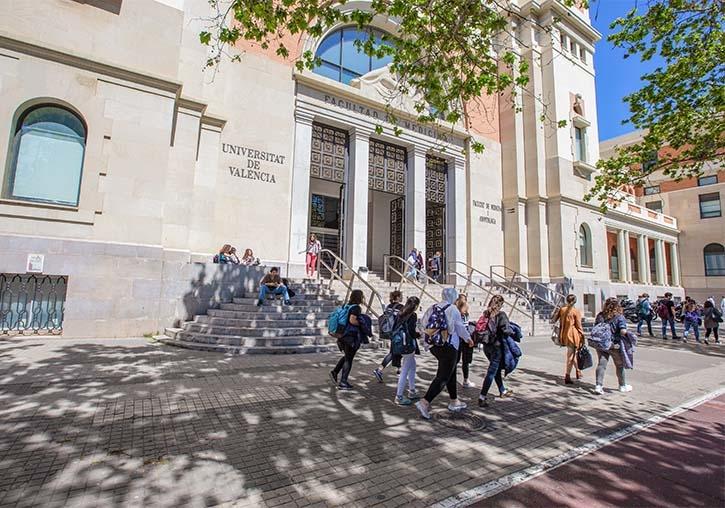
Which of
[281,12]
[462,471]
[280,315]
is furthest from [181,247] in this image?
[462,471]

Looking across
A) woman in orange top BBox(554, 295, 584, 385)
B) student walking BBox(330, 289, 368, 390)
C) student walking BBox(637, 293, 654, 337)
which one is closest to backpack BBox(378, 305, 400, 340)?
student walking BBox(330, 289, 368, 390)

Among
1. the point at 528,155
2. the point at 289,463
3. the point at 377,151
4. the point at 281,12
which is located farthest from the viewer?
the point at 528,155

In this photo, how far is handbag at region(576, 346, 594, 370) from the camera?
20.3 ft

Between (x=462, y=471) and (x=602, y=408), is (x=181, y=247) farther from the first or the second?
(x=602, y=408)

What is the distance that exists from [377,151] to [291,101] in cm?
465

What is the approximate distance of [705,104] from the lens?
9680mm

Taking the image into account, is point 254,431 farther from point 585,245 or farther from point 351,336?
point 585,245

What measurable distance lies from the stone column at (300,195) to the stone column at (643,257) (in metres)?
28.1

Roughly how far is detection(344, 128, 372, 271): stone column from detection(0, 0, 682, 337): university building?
0.25ft

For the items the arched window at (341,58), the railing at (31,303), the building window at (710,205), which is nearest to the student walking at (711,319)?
the arched window at (341,58)

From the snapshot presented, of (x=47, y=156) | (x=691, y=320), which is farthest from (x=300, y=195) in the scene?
(x=691, y=320)

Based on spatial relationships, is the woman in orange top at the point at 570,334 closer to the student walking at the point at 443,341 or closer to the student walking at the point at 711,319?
the student walking at the point at 443,341

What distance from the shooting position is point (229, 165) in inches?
492

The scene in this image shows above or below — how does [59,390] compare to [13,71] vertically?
below
